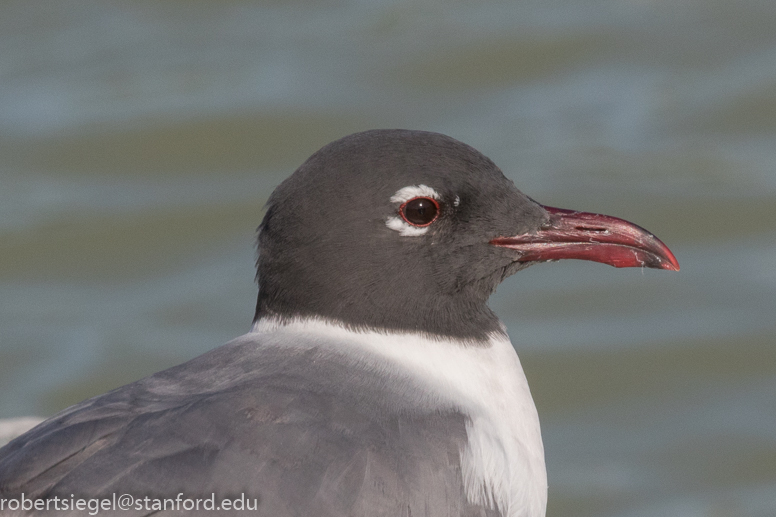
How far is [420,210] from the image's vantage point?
4.06 meters

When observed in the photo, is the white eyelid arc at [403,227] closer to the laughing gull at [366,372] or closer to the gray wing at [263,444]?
the laughing gull at [366,372]

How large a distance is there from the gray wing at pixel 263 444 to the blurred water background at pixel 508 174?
2927mm

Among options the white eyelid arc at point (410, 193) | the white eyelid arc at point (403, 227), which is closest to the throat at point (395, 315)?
the white eyelid arc at point (403, 227)

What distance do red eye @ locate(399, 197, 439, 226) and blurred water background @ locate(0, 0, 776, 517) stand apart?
2827 mm

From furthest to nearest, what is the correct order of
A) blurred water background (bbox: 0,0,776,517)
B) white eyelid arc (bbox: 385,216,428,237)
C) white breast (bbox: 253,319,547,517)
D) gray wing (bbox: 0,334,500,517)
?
1. blurred water background (bbox: 0,0,776,517)
2. white eyelid arc (bbox: 385,216,428,237)
3. white breast (bbox: 253,319,547,517)
4. gray wing (bbox: 0,334,500,517)

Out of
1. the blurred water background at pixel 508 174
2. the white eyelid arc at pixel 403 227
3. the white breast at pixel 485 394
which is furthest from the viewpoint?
the blurred water background at pixel 508 174

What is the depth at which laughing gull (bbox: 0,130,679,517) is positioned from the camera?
3.32 m

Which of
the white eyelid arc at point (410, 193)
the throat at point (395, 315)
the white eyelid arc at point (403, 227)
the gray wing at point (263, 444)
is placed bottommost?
the gray wing at point (263, 444)

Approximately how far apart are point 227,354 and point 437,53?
239 inches

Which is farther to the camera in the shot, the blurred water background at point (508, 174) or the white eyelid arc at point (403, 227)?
the blurred water background at point (508, 174)

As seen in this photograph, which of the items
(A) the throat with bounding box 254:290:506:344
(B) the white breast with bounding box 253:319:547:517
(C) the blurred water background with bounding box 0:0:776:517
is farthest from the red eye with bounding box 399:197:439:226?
(C) the blurred water background with bounding box 0:0:776:517

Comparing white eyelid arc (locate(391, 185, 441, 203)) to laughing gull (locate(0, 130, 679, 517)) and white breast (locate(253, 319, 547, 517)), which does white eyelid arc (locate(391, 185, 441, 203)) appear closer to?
laughing gull (locate(0, 130, 679, 517))

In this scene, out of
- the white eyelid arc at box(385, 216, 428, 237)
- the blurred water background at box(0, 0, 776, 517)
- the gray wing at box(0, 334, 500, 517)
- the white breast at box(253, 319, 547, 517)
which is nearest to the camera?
the gray wing at box(0, 334, 500, 517)

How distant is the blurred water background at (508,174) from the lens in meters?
7.06
